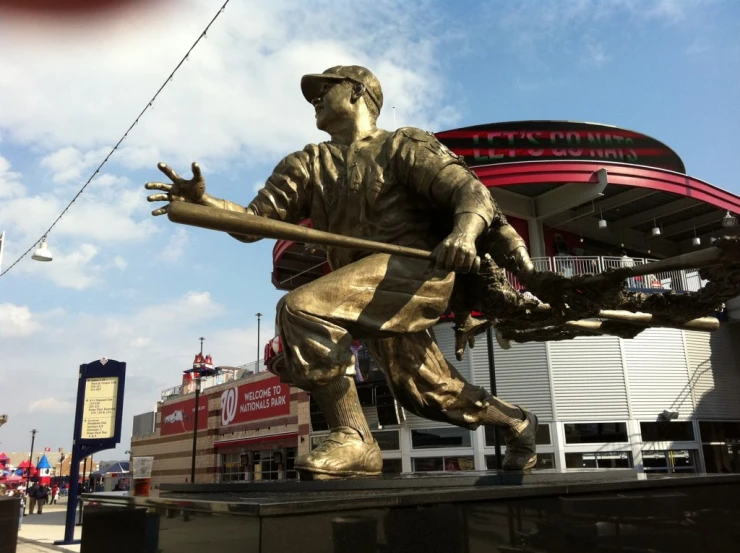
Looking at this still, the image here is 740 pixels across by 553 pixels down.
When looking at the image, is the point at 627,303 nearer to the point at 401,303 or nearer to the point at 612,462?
the point at 401,303

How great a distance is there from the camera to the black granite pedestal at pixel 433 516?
1.79 m

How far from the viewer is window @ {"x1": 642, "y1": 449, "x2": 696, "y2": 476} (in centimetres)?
1542

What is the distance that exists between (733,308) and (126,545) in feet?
61.6

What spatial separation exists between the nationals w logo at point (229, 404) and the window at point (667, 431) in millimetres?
15628

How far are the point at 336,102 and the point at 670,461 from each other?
51.1 ft

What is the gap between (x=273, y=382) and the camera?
2328 centimetres

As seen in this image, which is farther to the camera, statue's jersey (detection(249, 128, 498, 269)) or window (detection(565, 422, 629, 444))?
window (detection(565, 422, 629, 444))

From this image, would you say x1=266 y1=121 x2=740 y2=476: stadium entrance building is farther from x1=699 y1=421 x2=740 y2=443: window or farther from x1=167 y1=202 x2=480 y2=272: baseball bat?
x1=167 y1=202 x2=480 y2=272: baseball bat

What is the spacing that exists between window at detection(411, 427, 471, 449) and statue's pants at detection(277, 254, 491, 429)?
43.9 feet

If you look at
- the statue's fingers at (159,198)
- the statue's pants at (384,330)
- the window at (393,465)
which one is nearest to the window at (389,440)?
the window at (393,465)

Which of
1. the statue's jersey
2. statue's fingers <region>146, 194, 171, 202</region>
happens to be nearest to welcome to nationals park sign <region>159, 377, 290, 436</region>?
the statue's jersey

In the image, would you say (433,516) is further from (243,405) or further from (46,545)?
(243,405)

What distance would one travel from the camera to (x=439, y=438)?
16672 millimetres

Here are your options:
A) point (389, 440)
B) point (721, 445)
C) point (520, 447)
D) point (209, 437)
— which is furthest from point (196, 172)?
point (209, 437)
